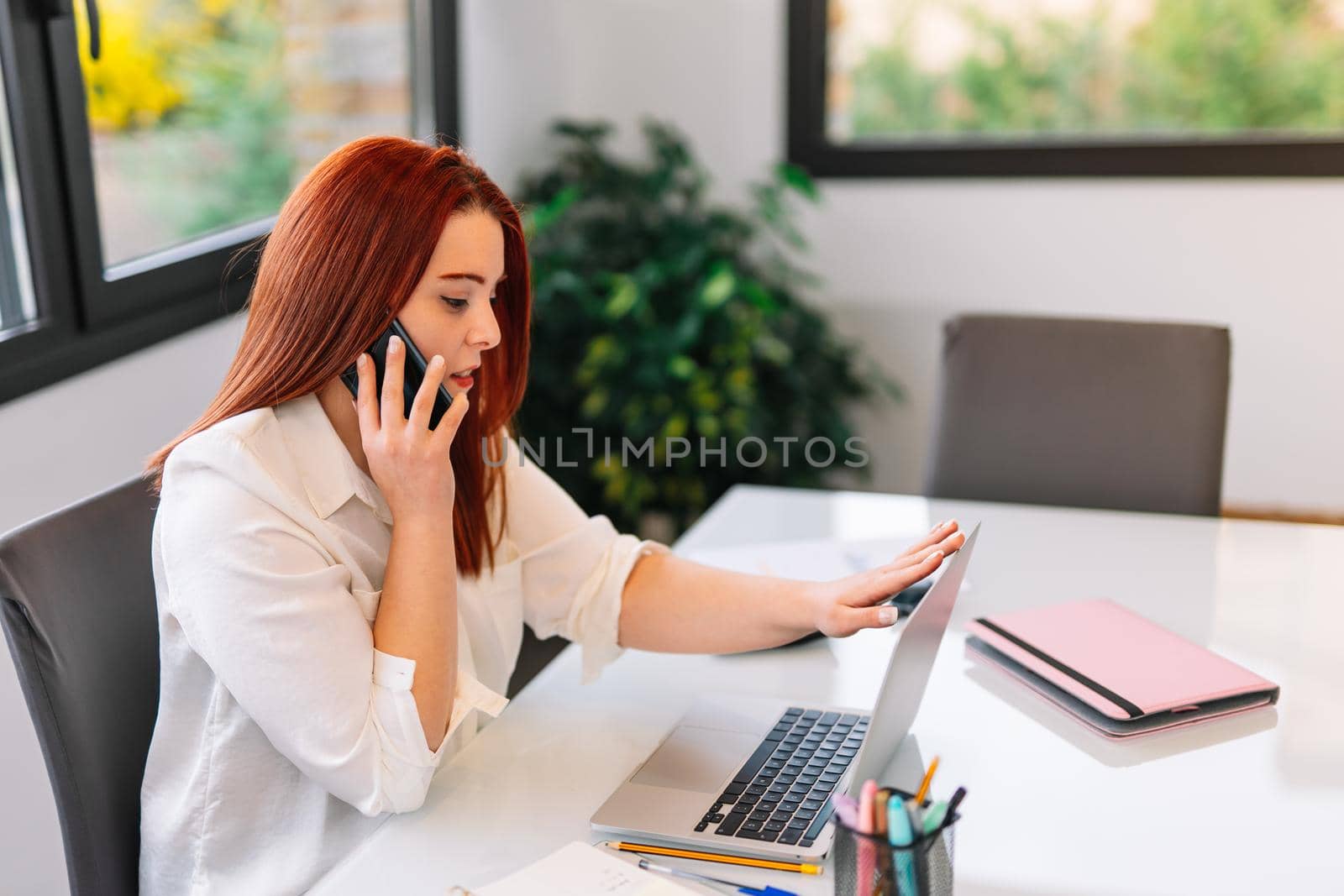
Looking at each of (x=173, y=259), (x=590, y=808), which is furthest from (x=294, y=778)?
(x=173, y=259)

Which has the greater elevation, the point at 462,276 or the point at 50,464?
the point at 462,276

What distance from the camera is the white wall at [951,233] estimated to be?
2801 millimetres

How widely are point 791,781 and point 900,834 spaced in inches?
11.1

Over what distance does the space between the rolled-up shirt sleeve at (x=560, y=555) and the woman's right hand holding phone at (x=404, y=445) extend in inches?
12.0

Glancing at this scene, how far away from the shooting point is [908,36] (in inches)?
119

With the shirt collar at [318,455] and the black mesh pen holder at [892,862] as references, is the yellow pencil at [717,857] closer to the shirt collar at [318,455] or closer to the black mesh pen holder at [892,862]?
the black mesh pen holder at [892,862]

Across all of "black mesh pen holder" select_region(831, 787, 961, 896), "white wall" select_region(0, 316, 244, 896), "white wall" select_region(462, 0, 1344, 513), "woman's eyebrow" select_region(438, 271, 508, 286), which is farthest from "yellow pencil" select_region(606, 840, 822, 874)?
"white wall" select_region(462, 0, 1344, 513)

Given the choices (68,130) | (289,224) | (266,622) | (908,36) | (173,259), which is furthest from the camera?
(908,36)

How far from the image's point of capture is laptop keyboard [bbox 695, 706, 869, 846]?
97 centimetres

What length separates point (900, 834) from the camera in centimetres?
77

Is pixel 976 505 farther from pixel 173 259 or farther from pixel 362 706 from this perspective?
pixel 173 259

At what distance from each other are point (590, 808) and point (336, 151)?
594mm

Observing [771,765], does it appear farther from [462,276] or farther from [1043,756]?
[462,276]

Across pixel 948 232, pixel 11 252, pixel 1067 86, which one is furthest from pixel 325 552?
pixel 1067 86
